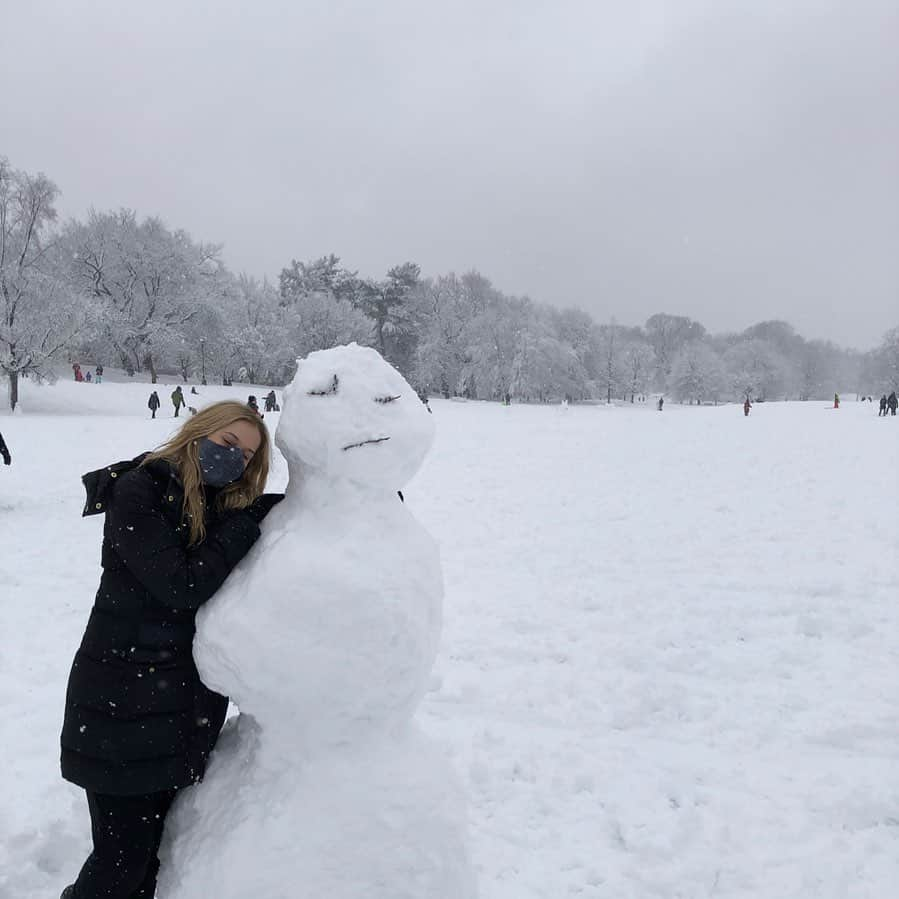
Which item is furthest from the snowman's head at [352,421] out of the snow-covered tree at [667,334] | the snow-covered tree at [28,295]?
the snow-covered tree at [667,334]

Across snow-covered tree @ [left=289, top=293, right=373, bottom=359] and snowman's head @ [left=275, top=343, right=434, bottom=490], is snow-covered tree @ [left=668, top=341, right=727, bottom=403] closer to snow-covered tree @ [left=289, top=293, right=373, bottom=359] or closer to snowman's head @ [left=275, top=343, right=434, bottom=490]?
snow-covered tree @ [left=289, top=293, right=373, bottom=359]

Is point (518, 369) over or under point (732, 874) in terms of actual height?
over

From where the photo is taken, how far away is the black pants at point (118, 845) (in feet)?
6.95

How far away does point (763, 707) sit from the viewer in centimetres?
498

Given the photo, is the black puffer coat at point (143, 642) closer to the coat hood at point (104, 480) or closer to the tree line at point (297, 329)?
the coat hood at point (104, 480)

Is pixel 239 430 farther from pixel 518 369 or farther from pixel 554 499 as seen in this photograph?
pixel 518 369

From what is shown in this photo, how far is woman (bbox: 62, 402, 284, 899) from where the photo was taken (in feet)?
6.72

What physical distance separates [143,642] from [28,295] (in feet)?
101

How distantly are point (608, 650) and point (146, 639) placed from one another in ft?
15.4

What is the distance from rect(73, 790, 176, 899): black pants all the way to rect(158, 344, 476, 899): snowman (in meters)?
0.09

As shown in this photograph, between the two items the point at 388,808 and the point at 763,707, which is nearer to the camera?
the point at 388,808

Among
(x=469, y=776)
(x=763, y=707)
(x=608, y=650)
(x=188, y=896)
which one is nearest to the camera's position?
(x=188, y=896)

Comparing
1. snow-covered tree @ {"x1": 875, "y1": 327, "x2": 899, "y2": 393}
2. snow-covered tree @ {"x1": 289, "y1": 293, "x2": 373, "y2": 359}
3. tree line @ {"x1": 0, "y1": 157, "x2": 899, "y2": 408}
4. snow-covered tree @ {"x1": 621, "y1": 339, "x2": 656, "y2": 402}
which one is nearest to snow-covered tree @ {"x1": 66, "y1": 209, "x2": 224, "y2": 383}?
tree line @ {"x1": 0, "y1": 157, "x2": 899, "y2": 408}

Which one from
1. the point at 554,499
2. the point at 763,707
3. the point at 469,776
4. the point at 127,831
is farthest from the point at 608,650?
the point at 554,499
